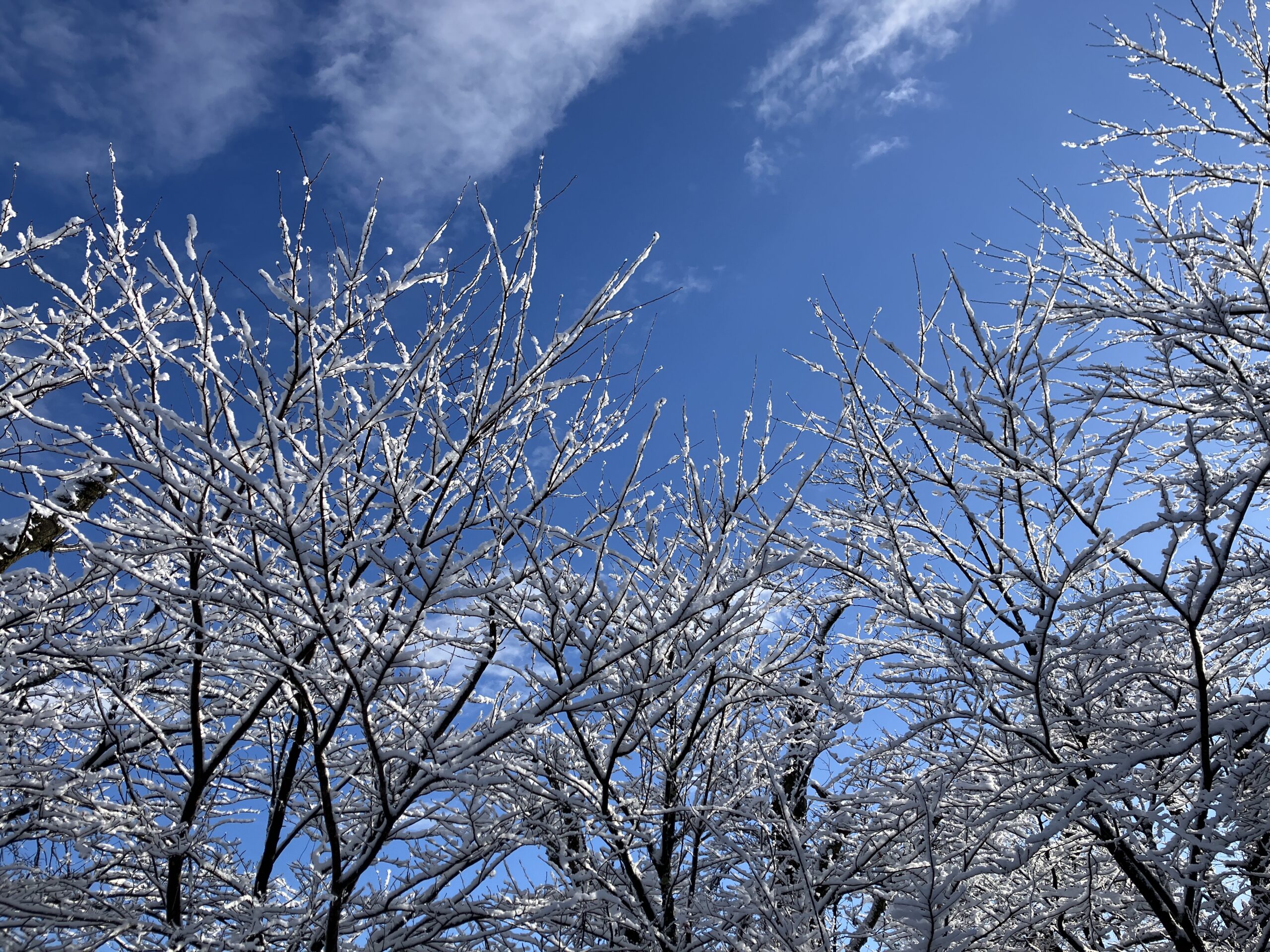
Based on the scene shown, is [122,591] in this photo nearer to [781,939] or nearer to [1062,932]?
[781,939]

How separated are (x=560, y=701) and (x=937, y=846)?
251 centimetres

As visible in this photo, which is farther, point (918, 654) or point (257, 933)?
point (918, 654)

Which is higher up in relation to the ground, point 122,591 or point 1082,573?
point 122,591

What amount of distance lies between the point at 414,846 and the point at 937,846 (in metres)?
2.99

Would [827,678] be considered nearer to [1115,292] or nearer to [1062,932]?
[1062,932]

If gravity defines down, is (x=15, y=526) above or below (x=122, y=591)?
above

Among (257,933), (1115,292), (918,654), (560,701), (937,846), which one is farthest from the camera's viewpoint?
(1115,292)

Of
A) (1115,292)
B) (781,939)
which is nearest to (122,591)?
(781,939)

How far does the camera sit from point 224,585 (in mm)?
4105

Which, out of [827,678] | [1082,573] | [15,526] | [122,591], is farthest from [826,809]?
[15,526]

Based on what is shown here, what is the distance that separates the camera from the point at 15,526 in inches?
148

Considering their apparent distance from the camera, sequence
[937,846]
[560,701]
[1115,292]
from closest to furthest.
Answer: [560,701] → [937,846] → [1115,292]

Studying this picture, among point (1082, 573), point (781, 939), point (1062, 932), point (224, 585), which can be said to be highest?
point (224, 585)

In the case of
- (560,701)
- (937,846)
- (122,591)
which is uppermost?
(122,591)
